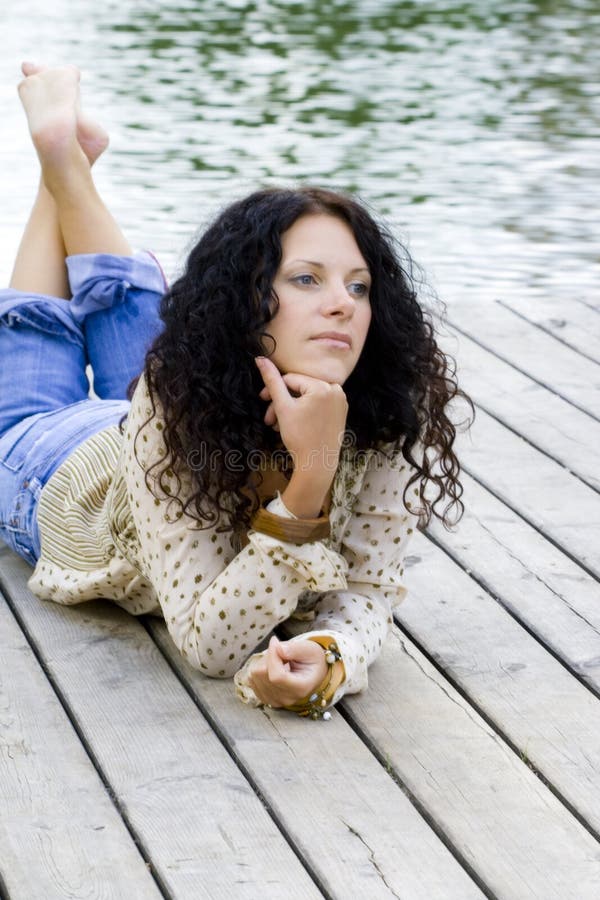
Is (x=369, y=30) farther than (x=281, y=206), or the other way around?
(x=369, y=30)

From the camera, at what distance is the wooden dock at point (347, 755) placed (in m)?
1.77

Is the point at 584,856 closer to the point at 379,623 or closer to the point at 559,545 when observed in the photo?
the point at 379,623

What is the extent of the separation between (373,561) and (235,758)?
39 centimetres

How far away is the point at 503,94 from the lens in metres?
7.47

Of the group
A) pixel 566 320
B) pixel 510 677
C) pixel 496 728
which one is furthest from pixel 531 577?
pixel 566 320

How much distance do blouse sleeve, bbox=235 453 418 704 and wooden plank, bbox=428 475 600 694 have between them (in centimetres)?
30

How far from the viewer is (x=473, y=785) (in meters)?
1.95


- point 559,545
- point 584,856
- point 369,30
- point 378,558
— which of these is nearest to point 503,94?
point 369,30

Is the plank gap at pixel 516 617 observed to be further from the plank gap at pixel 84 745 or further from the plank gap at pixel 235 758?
the plank gap at pixel 84 745

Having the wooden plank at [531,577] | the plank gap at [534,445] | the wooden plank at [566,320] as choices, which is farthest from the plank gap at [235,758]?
the wooden plank at [566,320]

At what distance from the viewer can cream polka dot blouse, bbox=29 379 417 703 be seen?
6.72 ft

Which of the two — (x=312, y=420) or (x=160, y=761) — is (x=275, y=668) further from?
(x=312, y=420)

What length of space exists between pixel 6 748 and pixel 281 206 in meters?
0.87

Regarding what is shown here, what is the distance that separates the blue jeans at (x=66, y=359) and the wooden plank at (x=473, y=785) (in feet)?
2.50
